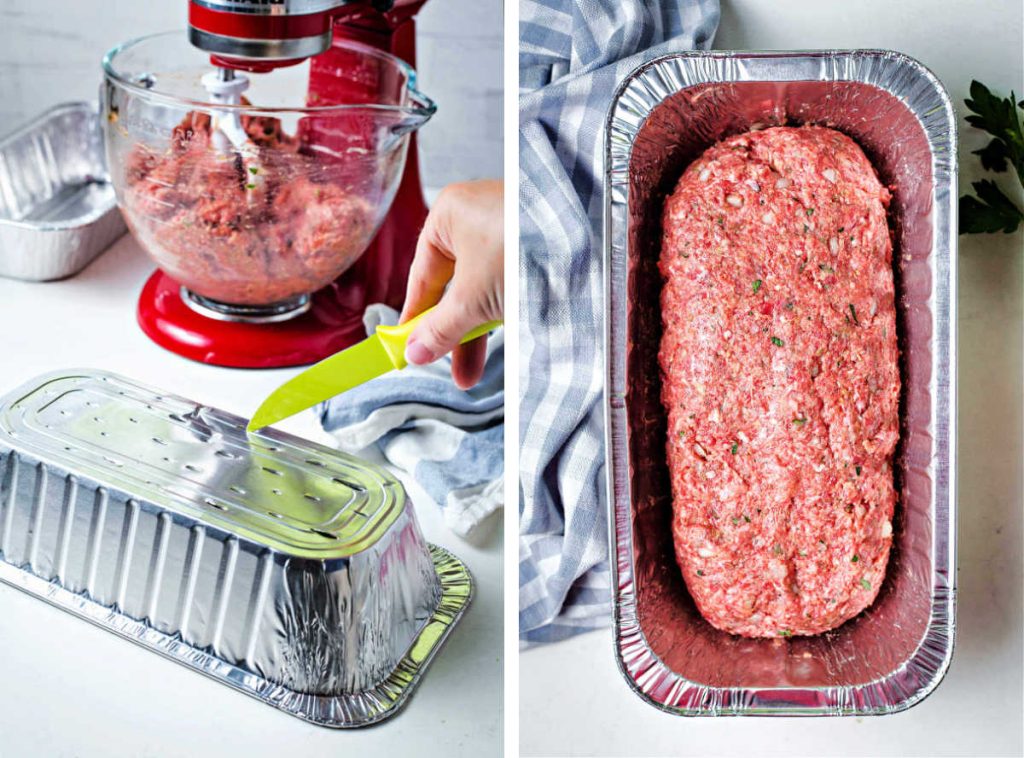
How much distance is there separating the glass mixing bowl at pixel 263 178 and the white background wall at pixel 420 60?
0.23 m

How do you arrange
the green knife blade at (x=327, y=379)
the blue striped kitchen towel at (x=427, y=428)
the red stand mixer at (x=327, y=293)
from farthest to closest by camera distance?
the red stand mixer at (x=327, y=293) < the blue striped kitchen towel at (x=427, y=428) < the green knife blade at (x=327, y=379)

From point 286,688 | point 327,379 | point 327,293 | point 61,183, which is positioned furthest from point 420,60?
point 286,688

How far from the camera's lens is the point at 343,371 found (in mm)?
974

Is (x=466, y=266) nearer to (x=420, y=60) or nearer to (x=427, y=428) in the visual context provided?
(x=427, y=428)

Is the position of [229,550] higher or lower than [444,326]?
lower

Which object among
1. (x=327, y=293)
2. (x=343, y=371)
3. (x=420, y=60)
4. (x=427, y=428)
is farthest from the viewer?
(x=420, y=60)

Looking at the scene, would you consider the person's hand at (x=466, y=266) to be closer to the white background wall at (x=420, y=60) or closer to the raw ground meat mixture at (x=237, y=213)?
the raw ground meat mixture at (x=237, y=213)

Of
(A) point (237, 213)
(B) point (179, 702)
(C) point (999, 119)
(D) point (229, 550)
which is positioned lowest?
(B) point (179, 702)

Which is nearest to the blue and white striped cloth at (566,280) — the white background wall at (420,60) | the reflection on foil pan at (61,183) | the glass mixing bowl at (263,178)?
the glass mixing bowl at (263,178)

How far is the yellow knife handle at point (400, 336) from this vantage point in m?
0.92

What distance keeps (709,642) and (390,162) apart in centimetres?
59

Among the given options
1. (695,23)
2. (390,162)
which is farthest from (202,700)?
(695,23)

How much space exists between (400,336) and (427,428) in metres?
0.21

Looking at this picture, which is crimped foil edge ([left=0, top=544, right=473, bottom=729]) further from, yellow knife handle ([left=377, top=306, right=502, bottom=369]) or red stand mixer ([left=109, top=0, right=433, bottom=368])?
red stand mixer ([left=109, top=0, right=433, bottom=368])
